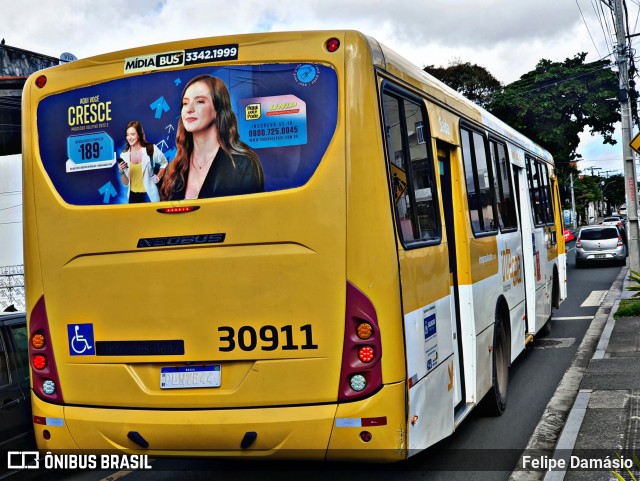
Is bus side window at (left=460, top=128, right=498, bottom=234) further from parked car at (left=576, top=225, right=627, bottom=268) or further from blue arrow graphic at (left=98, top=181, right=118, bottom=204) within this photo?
parked car at (left=576, top=225, right=627, bottom=268)

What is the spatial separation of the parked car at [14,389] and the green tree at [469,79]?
45149 millimetres

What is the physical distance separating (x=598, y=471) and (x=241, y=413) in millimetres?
2748

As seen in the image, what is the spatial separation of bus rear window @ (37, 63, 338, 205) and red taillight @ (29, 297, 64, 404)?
0.83 meters

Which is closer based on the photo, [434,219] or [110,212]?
[110,212]

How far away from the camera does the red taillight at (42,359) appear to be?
5457 mm

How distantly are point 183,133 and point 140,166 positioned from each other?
1.25ft

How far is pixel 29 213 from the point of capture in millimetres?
5625

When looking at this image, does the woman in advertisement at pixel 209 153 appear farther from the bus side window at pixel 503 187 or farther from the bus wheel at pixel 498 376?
the bus side window at pixel 503 187

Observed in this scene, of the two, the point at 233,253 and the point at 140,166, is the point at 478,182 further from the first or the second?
the point at 140,166

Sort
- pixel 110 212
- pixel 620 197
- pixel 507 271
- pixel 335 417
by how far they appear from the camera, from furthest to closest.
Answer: pixel 620 197 → pixel 507 271 → pixel 110 212 → pixel 335 417

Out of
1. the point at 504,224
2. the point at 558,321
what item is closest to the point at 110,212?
the point at 504,224

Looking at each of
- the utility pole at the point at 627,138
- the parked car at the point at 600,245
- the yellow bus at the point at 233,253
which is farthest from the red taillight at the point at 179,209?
the parked car at the point at 600,245

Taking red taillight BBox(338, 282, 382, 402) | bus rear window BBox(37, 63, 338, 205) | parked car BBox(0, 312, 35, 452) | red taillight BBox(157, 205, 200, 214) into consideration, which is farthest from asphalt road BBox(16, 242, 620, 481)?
bus rear window BBox(37, 63, 338, 205)

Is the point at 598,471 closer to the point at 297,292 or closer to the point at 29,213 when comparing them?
the point at 297,292
